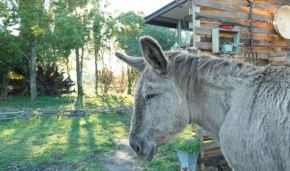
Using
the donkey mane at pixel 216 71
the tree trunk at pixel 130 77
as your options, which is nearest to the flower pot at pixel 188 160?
the donkey mane at pixel 216 71

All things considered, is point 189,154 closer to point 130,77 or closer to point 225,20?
point 225,20

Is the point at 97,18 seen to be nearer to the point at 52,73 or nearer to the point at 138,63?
the point at 52,73

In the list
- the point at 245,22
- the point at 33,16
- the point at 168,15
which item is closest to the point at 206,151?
the point at 245,22

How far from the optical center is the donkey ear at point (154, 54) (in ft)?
5.14

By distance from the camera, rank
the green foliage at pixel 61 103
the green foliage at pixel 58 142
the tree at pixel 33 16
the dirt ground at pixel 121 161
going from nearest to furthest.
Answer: the dirt ground at pixel 121 161, the green foliage at pixel 58 142, the tree at pixel 33 16, the green foliage at pixel 61 103

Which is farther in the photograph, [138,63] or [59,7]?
[59,7]

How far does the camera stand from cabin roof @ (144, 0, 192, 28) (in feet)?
18.9

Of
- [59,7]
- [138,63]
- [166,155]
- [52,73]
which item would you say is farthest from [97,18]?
[138,63]

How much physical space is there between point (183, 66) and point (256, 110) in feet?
2.12

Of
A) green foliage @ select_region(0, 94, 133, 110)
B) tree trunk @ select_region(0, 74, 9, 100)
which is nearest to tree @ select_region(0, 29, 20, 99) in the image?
tree trunk @ select_region(0, 74, 9, 100)

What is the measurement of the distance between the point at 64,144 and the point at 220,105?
19.1 ft

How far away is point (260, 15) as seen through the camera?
15.0ft

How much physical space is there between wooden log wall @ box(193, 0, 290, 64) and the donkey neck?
2286mm

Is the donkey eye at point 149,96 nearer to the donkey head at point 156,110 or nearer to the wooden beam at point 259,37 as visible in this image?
the donkey head at point 156,110
